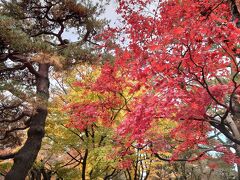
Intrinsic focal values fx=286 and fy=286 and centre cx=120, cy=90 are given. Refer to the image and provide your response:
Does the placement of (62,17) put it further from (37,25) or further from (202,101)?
(202,101)

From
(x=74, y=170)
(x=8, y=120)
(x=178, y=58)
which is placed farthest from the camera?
(x=74, y=170)

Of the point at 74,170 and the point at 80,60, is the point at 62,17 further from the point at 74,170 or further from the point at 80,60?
the point at 74,170

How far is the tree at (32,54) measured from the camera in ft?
27.3

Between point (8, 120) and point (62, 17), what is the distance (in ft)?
15.1

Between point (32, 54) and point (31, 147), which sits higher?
point (32, 54)

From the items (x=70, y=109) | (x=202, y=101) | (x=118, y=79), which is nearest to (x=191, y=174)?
(x=70, y=109)

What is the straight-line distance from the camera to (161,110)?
720 cm

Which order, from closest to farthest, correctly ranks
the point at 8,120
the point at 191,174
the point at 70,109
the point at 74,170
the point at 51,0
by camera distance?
the point at 8,120 → the point at 51,0 → the point at 70,109 → the point at 74,170 → the point at 191,174

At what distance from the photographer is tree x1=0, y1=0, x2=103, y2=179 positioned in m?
8.31

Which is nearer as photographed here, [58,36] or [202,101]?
[202,101]

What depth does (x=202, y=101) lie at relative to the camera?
25.0 feet

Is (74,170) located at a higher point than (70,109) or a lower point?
lower

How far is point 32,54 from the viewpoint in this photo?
8859mm

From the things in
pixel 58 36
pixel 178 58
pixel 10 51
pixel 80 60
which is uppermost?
pixel 58 36
